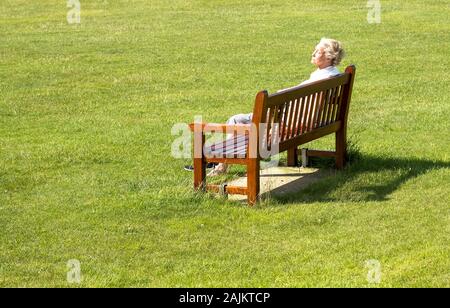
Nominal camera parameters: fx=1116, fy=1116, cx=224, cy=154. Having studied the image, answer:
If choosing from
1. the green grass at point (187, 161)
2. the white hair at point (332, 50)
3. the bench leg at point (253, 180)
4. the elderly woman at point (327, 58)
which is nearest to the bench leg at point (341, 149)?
the green grass at point (187, 161)

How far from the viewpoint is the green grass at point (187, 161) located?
7.98m

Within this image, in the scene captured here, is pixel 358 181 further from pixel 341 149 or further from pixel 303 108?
pixel 303 108

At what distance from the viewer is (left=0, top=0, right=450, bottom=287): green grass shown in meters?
7.98

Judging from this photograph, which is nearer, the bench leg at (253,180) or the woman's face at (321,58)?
the bench leg at (253,180)

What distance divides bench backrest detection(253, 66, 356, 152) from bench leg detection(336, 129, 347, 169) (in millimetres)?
86

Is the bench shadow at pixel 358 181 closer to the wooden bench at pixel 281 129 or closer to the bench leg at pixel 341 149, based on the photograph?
the bench leg at pixel 341 149

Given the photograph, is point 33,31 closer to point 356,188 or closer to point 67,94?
point 67,94

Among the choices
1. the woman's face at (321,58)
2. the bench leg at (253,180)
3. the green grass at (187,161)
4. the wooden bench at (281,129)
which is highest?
the woman's face at (321,58)

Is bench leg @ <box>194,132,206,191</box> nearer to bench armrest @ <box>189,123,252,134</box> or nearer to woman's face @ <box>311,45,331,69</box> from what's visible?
bench armrest @ <box>189,123,252,134</box>

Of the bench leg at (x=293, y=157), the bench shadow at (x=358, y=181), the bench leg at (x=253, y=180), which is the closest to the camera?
the bench leg at (x=253, y=180)

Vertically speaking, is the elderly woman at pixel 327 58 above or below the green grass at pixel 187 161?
above

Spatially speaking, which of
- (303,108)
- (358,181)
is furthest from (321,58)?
(358,181)

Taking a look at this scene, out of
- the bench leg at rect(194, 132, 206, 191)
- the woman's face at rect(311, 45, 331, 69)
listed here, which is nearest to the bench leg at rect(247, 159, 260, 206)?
the bench leg at rect(194, 132, 206, 191)

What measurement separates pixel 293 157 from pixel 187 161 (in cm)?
112
